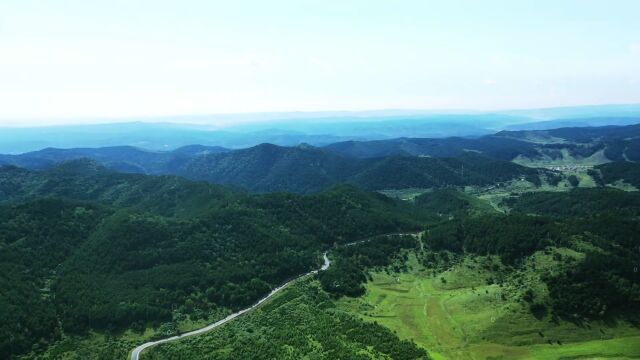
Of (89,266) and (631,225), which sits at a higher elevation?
(631,225)

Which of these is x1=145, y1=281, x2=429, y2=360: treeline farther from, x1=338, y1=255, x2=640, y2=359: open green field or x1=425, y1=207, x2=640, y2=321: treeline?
x1=425, y1=207, x2=640, y2=321: treeline

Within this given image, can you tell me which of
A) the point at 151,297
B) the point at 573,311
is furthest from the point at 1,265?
the point at 573,311

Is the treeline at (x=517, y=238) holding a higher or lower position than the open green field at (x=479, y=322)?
higher

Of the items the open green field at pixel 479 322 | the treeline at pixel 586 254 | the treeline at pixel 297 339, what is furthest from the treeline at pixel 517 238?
the treeline at pixel 297 339

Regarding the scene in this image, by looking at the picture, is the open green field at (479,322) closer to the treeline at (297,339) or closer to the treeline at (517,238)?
the treeline at (297,339)

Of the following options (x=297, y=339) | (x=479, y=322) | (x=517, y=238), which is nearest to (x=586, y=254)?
(x=517, y=238)

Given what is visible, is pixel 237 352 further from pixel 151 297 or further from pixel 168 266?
pixel 168 266

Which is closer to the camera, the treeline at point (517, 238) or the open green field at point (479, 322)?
the open green field at point (479, 322)

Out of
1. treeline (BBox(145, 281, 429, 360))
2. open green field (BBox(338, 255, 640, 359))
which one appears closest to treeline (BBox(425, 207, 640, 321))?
open green field (BBox(338, 255, 640, 359))
